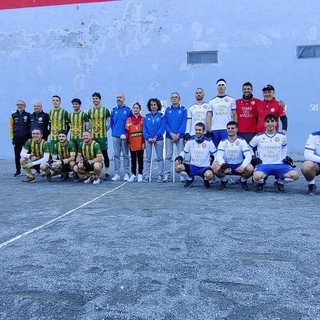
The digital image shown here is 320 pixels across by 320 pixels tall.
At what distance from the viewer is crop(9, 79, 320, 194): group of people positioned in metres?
5.64

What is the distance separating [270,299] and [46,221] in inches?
97.1

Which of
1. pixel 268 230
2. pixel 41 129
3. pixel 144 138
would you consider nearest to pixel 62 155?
pixel 41 129

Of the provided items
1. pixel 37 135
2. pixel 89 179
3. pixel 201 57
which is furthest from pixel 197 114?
pixel 201 57

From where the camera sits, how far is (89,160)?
6.67 metres

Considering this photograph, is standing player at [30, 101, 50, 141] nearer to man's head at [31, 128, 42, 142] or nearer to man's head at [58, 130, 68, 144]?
man's head at [31, 128, 42, 142]

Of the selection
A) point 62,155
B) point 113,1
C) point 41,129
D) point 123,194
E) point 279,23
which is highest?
point 113,1

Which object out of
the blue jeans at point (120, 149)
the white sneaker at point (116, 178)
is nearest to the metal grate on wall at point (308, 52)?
the blue jeans at point (120, 149)

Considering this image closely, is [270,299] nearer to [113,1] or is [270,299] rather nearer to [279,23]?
[279,23]

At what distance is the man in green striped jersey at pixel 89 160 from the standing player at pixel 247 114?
255 cm

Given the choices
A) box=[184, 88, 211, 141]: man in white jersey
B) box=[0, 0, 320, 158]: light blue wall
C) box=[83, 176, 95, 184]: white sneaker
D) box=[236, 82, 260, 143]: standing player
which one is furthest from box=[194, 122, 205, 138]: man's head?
box=[0, 0, 320, 158]: light blue wall

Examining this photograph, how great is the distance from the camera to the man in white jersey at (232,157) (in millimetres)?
5684

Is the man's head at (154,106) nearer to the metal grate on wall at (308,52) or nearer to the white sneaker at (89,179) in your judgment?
the white sneaker at (89,179)

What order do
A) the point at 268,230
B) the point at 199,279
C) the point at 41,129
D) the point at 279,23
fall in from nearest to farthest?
the point at 199,279, the point at 268,230, the point at 41,129, the point at 279,23

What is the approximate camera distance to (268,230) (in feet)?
10.8
